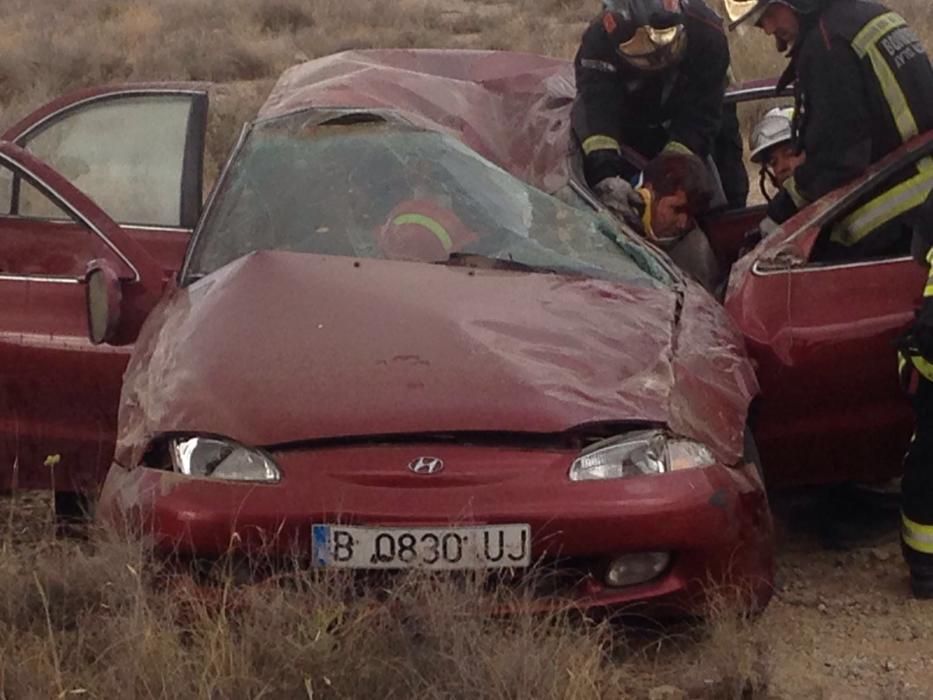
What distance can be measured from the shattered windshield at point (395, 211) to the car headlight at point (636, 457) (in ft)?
2.95

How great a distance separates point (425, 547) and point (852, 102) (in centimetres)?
249

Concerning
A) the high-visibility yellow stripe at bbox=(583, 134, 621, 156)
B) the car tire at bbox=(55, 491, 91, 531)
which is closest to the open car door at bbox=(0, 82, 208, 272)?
the car tire at bbox=(55, 491, 91, 531)

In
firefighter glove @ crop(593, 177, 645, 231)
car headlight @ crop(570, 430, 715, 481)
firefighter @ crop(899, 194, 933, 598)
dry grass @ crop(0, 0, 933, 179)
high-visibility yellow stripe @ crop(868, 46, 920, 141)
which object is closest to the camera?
car headlight @ crop(570, 430, 715, 481)

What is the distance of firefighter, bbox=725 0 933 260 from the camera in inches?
198

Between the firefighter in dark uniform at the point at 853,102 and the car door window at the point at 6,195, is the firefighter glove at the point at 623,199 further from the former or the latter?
the car door window at the point at 6,195

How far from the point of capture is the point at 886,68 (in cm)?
527

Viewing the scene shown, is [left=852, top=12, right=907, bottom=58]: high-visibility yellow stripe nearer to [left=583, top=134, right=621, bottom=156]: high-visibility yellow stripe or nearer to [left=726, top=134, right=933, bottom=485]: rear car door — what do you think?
[left=726, top=134, right=933, bottom=485]: rear car door

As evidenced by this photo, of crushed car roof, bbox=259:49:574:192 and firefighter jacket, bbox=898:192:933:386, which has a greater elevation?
crushed car roof, bbox=259:49:574:192

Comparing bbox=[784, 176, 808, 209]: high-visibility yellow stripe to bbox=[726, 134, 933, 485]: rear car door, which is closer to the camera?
bbox=[726, 134, 933, 485]: rear car door

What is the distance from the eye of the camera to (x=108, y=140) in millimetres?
5953

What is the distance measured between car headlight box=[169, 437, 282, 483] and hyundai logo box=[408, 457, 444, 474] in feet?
1.06

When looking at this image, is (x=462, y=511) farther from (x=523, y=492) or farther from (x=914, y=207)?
(x=914, y=207)

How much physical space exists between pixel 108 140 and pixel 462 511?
9.36 ft

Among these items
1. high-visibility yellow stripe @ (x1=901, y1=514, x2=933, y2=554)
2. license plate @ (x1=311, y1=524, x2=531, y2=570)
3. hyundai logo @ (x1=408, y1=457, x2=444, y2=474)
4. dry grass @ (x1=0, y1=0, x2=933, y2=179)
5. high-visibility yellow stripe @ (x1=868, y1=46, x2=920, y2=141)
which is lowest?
dry grass @ (x1=0, y1=0, x2=933, y2=179)
